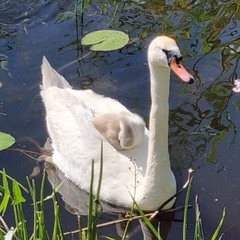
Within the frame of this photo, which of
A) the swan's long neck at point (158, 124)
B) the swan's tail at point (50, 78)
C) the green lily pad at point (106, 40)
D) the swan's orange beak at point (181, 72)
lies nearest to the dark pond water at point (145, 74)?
the green lily pad at point (106, 40)

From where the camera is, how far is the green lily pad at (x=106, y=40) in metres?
5.74

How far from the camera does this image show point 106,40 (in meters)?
5.82

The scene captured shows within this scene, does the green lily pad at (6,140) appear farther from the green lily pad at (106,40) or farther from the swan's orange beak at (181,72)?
the swan's orange beak at (181,72)

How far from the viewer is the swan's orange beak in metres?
3.64

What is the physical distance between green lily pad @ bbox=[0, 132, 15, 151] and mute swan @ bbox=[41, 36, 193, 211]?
0.92 ft

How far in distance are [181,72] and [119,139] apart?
91 cm

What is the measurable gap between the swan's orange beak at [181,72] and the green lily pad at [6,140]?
55.7 inches

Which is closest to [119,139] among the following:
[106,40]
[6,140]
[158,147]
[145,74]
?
[158,147]

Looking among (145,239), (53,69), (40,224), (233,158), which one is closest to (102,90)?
(53,69)

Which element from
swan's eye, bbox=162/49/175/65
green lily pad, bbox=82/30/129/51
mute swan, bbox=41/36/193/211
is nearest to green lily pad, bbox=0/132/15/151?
mute swan, bbox=41/36/193/211

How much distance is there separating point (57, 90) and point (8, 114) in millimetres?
415

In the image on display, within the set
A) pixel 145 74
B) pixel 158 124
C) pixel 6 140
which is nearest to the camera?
pixel 158 124

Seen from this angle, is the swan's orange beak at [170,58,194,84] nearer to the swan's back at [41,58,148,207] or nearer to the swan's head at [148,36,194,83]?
the swan's head at [148,36,194,83]

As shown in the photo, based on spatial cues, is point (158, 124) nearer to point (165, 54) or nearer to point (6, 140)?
point (165, 54)
